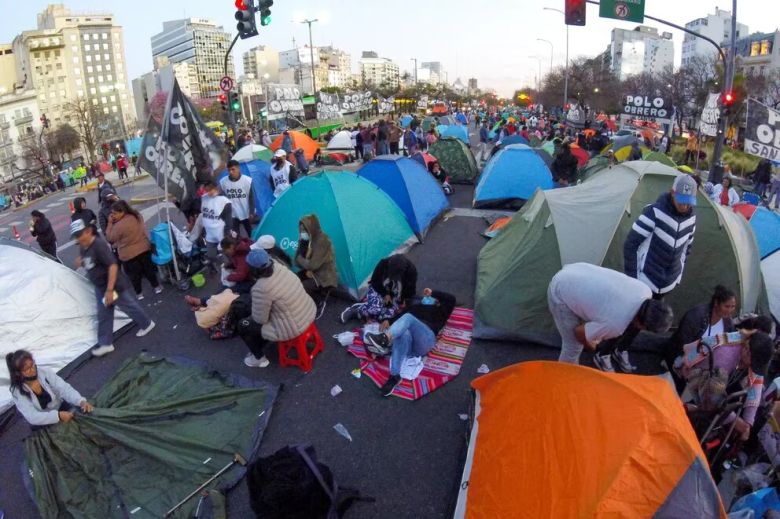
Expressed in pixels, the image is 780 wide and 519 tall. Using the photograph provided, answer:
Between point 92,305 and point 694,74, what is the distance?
41963mm

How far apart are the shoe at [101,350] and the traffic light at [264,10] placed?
7913mm

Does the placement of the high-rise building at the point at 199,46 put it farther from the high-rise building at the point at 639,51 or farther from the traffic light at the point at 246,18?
the traffic light at the point at 246,18

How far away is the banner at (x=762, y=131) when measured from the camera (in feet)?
24.3

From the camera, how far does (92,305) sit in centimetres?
623

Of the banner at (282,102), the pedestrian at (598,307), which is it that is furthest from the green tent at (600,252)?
the banner at (282,102)

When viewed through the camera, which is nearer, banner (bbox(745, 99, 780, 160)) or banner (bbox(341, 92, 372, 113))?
banner (bbox(745, 99, 780, 160))

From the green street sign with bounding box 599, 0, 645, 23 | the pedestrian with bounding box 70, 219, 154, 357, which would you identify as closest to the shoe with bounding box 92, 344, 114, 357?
the pedestrian with bounding box 70, 219, 154, 357

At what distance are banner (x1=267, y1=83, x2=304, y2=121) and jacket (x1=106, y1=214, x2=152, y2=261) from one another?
1958 cm

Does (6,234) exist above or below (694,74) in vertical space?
below

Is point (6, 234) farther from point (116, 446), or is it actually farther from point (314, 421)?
point (314, 421)

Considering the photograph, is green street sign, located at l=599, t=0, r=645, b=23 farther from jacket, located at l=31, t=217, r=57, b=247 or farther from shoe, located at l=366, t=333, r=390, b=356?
jacket, located at l=31, t=217, r=57, b=247

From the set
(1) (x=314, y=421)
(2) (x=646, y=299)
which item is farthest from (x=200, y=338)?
(2) (x=646, y=299)

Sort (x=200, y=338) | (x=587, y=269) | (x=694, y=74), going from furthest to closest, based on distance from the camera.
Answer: (x=694, y=74), (x=200, y=338), (x=587, y=269)

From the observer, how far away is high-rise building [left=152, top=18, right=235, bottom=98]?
146m
